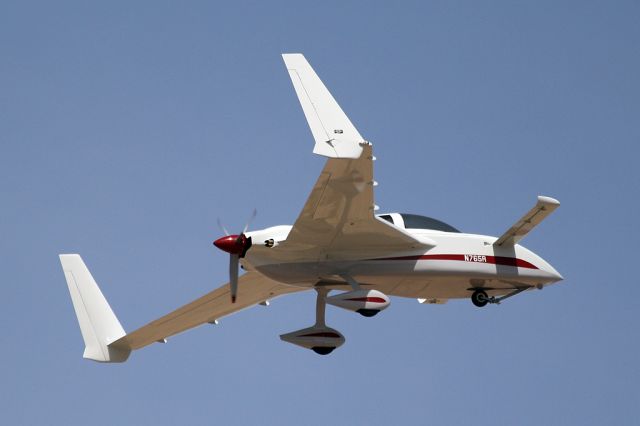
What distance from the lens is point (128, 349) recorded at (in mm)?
49375

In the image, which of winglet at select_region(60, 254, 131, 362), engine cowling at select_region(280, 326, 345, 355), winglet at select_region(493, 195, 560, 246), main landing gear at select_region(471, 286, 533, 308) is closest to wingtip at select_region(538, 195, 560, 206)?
winglet at select_region(493, 195, 560, 246)

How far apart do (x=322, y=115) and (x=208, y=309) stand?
12.5 m

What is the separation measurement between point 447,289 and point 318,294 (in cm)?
Result: 460

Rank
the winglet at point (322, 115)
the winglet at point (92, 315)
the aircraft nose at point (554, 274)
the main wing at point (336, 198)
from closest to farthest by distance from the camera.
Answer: the winglet at point (322, 115), the main wing at point (336, 198), the aircraft nose at point (554, 274), the winglet at point (92, 315)

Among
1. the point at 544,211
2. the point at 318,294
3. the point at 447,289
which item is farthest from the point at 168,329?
the point at 544,211

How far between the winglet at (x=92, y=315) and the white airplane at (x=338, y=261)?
1.5 inches

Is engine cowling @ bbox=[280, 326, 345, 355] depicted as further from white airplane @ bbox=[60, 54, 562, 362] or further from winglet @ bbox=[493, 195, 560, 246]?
winglet @ bbox=[493, 195, 560, 246]

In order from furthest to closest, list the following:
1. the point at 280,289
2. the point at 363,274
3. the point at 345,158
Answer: the point at 280,289 → the point at 363,274 → the point at 345,158

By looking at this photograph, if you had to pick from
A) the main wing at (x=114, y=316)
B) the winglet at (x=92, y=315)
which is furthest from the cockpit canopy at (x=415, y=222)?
the winglet at (x=92, y=315)

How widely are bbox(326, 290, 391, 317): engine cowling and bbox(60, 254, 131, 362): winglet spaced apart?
11.6 m

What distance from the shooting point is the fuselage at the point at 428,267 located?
137 feet

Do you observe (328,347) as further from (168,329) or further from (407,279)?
(168,329)

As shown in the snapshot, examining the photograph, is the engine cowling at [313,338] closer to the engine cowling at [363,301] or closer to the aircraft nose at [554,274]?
the engine cowling at [363,301]

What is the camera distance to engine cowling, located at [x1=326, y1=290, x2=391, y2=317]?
4072cm
